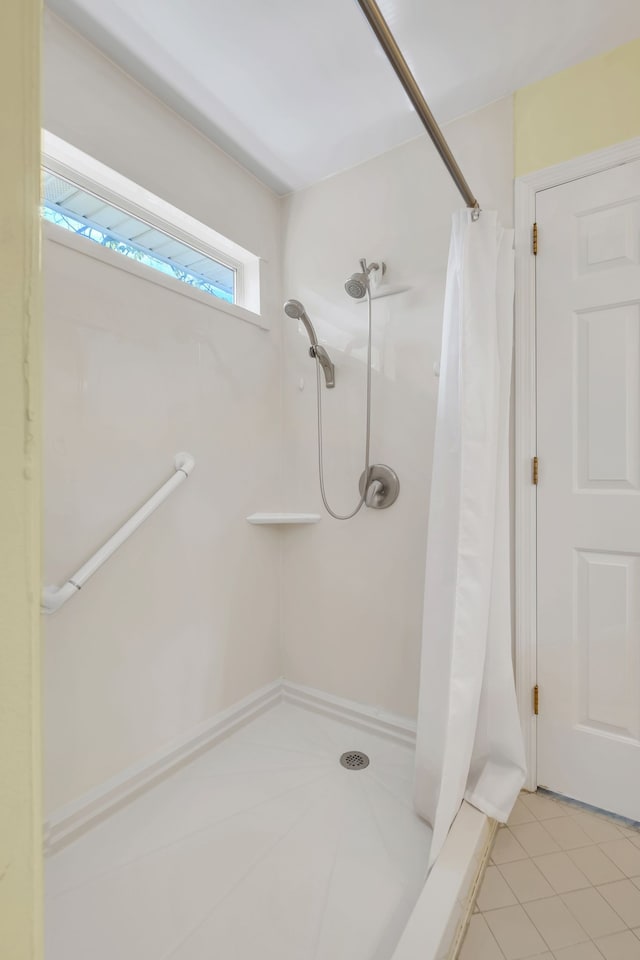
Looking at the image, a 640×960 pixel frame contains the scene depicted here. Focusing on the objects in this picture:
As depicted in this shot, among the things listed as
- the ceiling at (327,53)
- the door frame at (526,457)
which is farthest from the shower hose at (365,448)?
the ceiling at (327,53)

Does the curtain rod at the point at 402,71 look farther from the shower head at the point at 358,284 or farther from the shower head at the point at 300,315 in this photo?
the shower head at the point at 300,315

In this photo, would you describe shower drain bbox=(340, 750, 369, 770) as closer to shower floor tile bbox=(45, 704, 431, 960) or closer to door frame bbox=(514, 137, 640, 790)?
shower floor tile bbox=(45, 704, 431, 960)

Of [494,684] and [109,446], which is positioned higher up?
[109,446]

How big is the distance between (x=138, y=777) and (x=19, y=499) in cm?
150

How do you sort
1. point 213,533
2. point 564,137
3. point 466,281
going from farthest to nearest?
point 213,533 < point 564,137 < point 466,281

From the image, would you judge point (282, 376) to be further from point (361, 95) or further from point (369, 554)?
point (361, 95)

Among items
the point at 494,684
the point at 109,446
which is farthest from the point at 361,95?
the point at 494,684

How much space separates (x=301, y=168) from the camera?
1887mm

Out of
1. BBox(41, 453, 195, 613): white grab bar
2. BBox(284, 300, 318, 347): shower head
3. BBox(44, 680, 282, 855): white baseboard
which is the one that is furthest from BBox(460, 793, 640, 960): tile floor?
BBox(284, 300, 318, 347): shower head

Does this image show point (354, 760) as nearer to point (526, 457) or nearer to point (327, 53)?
point (526, 457)

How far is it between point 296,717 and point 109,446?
4.31ft

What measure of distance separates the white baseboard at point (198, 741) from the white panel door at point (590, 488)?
1.91 feet

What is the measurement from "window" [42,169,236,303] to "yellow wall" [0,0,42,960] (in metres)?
1.20

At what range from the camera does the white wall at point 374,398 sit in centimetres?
168
